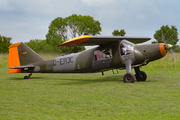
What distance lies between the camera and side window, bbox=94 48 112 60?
12633mm

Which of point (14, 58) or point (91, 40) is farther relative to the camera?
point (14, 58)

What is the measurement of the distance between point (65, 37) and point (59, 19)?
7380 mm

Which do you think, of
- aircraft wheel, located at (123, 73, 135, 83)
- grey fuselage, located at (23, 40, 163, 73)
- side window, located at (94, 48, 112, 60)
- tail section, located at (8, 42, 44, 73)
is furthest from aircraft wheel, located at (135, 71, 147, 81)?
tail section, located at (8, 42, 44, 73)

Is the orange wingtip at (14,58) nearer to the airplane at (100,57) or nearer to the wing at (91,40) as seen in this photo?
the airplane at (100,57)

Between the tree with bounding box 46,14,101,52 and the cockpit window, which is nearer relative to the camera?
the cockpit window

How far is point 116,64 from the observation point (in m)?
12.4

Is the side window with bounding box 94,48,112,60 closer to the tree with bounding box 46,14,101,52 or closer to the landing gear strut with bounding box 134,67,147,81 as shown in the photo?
the landing gear strut with bounding box 134,67,147,81

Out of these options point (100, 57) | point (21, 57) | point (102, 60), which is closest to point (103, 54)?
point (100, 57)

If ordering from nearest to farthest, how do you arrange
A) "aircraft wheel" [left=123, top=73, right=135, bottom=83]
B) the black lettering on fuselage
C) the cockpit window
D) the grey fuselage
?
"aircraft wheel" [left=123, top=73, right=135, bottom=83] < the grey fuselage < the cockpit window < the black lettering on fuselage

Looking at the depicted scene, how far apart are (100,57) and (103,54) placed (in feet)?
0.88

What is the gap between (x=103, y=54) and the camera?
42.1ft

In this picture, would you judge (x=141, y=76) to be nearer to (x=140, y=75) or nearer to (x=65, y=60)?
(x=140, y=75)

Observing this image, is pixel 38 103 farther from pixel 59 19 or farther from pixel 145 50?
pixel 59 19

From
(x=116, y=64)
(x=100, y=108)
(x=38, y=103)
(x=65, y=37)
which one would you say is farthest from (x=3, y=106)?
(x=65, y=37)
